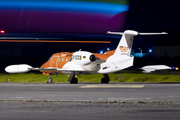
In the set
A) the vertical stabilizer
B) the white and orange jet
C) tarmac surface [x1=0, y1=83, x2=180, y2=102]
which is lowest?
tarmac surface [x1=0, y1=83, x2=180, y2=102]

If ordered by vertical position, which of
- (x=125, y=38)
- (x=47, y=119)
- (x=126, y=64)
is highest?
(x=125, y=38)

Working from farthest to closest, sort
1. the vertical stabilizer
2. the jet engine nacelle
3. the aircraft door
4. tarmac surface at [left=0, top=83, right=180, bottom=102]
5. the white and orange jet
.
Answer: the aircraft door < the vertical stabilizer < the white and orange jet < the jet engine nacelle < tarmac surface at [left=0, top=83, right=180, bottom=102]

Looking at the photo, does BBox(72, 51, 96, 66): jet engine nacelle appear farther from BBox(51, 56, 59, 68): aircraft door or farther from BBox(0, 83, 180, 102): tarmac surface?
Result: BBox(0, 83, 180, 102): tarmac surface

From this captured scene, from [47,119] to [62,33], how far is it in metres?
21.5

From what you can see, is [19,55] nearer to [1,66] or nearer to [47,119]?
[1,66]

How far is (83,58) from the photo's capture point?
36688 millimetres

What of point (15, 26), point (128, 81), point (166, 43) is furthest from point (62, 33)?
point (166, 43)

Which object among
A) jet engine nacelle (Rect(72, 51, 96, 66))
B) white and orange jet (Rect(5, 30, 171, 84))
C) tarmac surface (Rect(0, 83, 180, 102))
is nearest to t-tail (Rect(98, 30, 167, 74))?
white and orange jet (Rect(5, 30, 171, 84))

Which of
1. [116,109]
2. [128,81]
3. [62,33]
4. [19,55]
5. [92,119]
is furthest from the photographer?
[19,55]

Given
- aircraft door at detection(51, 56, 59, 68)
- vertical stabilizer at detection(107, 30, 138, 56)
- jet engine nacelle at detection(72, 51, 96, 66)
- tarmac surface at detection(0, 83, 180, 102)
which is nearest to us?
tarmac surface at detection(0, 83, 180, 102)

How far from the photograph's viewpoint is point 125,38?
37.5 m

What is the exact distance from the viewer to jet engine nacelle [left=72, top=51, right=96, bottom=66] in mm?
36475

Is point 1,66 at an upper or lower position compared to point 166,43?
lower

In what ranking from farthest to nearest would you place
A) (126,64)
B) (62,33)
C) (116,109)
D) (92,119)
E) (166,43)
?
(166,43) < (126,64) < (62,33) < (116,109) < (92,119)
